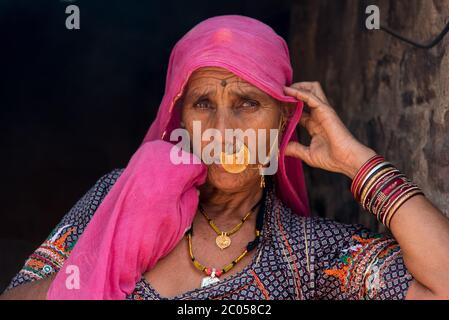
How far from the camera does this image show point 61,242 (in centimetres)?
294

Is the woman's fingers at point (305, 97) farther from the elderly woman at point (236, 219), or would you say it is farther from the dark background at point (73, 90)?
the dark background at point (73, 90)

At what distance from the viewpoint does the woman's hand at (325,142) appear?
9.63ft

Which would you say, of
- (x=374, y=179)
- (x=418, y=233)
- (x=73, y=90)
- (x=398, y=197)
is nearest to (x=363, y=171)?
(x=374, y=179)

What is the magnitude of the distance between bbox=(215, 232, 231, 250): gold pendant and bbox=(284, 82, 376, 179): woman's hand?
42cm

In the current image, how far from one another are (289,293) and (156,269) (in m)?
0.49

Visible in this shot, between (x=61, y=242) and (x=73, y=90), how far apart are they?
123 inches

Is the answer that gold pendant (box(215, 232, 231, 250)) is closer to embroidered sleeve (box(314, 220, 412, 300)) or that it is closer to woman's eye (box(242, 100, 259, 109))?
embroidered sleeve (box(314, 220, 412, 300))

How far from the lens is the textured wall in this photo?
3.18 metres

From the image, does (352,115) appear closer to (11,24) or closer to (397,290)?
(397,290)

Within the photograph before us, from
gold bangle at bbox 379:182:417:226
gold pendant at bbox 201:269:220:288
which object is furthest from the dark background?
gold bangle at bbox 379:182:417:226

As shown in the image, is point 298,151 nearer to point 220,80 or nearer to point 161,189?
point 220,80

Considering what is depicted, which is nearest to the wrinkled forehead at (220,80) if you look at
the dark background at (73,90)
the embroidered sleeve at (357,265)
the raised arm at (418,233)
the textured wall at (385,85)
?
the raised arm at (418,233)
